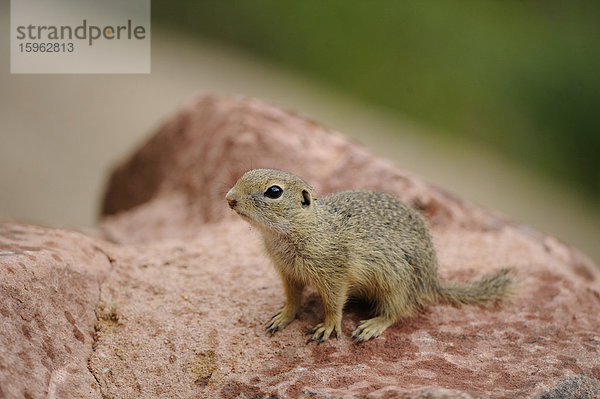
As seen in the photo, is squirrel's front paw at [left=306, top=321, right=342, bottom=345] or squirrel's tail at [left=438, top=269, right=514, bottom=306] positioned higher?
squirrel's tail at [left=438, top=269, right=514, bottom=306]

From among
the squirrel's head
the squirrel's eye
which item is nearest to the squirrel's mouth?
the squirrel's head

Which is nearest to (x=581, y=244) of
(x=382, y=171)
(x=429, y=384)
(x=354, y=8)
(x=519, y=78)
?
(x=519, y=78)

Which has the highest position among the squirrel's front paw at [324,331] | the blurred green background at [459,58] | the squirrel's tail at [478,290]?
the blurred green background at [459,58]

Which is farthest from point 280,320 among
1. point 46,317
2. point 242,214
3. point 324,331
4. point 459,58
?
point 459,58

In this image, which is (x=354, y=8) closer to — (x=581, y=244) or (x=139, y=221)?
(x=581, y=244)

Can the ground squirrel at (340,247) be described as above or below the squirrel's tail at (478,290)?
above

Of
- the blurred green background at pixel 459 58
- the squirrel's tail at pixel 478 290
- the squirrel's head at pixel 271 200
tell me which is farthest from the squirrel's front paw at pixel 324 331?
the blurred green background at pixel 459 58

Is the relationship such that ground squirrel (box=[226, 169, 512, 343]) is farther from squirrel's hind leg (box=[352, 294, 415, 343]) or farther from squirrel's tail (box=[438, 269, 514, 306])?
squirrel's tail (box=[438, 269, 514, 306])

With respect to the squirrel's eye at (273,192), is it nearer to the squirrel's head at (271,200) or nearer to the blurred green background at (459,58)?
the squirrel's head at (271,200)
